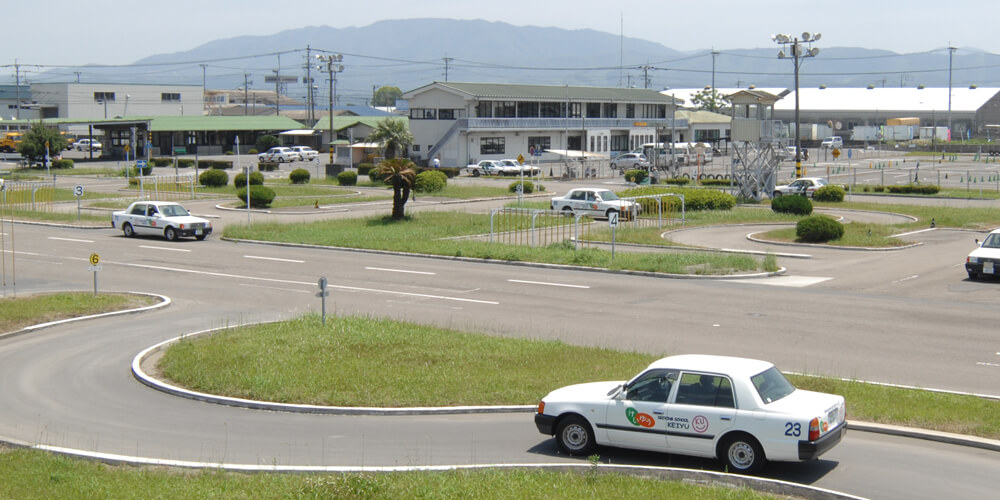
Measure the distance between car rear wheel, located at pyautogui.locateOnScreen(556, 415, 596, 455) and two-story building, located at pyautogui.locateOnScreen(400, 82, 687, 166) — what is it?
7220 centimetres

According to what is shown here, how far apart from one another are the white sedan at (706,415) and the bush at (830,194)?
42.8m

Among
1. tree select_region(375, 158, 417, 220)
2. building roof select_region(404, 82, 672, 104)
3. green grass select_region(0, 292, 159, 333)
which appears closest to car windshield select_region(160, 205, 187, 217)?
tree select_region(375, 158, 417, 220)

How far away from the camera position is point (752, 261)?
30.4m

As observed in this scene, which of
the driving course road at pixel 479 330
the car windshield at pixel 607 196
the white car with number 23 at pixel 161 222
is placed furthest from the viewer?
the car windshield at pixel 607 196

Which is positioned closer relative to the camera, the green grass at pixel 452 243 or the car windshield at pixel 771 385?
the car windshield at pixel 771 385

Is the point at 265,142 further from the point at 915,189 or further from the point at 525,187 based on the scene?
the point at 915,189

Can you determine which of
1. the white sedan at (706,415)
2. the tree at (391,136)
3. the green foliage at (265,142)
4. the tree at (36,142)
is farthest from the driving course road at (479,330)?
the green foliage at (265,142)

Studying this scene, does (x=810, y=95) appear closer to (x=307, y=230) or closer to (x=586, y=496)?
(x=307, y=230)

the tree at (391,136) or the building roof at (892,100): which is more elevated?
the building roof at (892,100)

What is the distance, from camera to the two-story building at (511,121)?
88.6m

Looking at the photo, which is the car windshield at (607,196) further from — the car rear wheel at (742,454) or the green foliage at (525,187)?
the car rear wheel at (742,454)

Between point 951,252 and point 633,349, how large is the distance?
63.2ft

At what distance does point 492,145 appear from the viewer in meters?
90.6

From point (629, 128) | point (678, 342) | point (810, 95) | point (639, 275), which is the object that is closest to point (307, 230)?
point (639, 275)
